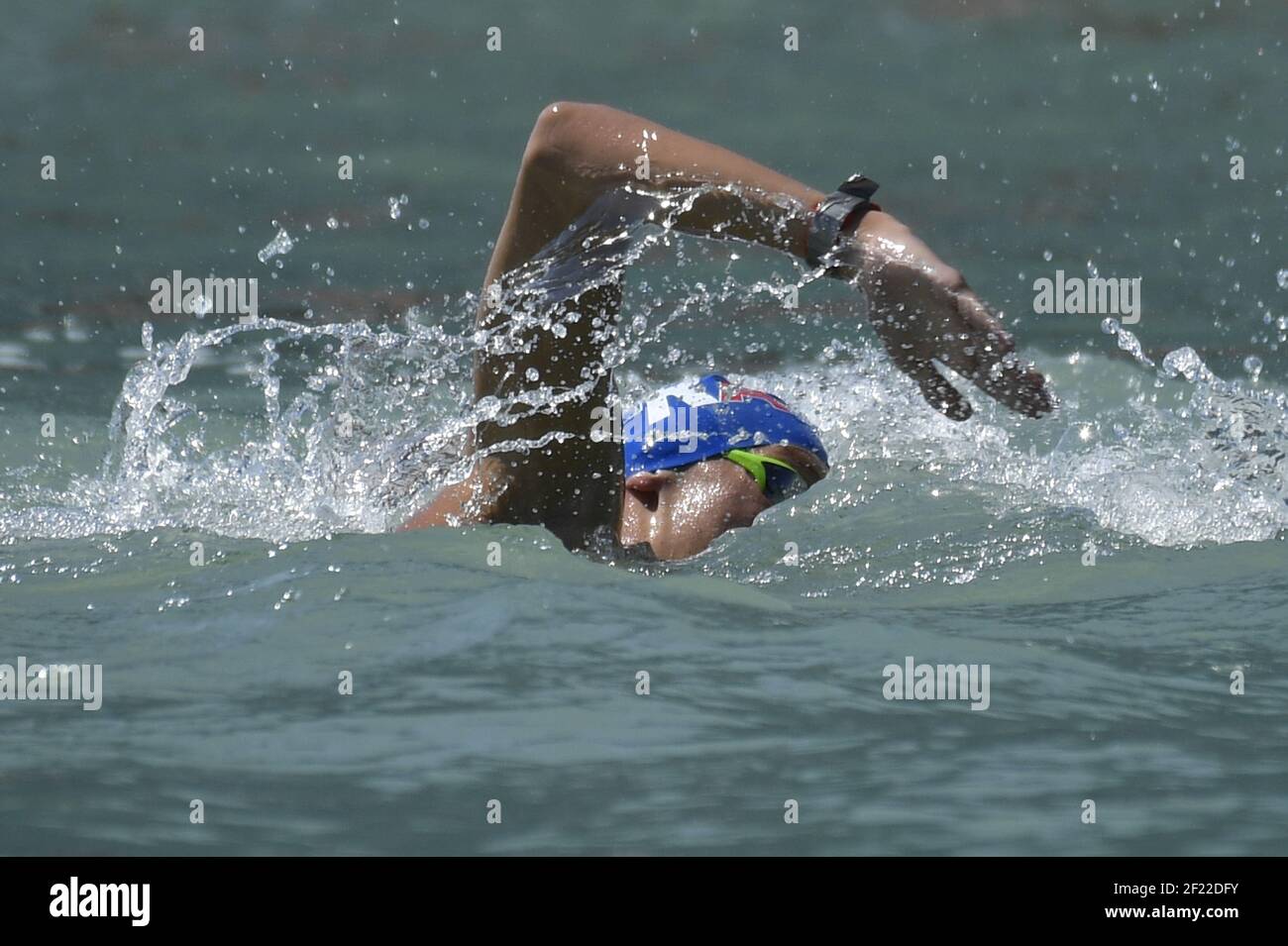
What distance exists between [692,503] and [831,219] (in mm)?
1112

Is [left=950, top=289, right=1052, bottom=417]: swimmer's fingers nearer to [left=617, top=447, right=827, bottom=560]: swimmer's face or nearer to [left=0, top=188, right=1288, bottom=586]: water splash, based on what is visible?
[left=0, top=188, right=1288, bottom=586]: water splash

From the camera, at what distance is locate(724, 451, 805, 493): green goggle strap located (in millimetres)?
3879

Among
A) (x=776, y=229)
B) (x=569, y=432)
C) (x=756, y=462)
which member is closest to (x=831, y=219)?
(x=776, y=229)

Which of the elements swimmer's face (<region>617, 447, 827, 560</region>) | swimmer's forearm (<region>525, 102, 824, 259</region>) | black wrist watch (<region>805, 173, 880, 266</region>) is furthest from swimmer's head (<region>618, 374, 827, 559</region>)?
black wrist watch (<region>805, 173, 880, 266</region>)

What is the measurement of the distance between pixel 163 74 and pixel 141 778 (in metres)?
7.72

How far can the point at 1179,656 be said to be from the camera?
124 inches

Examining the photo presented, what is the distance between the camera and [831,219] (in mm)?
2873

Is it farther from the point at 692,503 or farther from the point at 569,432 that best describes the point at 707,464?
the point at 569,432

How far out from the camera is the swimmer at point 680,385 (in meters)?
2.75

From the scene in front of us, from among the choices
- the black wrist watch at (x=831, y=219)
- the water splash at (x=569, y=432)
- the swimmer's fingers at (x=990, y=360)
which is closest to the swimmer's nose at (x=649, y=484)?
the water splash at (x=569, y=432)

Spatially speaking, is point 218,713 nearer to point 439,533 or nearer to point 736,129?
point 439,533

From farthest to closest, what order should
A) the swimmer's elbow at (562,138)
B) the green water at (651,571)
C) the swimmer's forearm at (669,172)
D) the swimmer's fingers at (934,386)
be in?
the swimmer's elbow at (562,138) < the swimmer's forearm at (669,172) < the swimmer's fingers at (934,386) < the green water at (651,571)

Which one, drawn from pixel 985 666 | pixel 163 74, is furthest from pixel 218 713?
pixel 163 74

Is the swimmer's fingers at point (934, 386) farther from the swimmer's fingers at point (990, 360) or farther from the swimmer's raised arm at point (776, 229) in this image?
the swimmer's fingers at point (990, 360)
